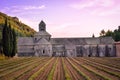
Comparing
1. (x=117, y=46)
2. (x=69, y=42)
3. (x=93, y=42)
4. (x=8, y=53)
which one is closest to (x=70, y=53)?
(x=69, y=42)

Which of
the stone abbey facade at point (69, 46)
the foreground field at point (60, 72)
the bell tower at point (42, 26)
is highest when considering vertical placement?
the bell tower at point (42, 26)

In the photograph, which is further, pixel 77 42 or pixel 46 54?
pixel 77 42

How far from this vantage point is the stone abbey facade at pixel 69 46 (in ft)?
319

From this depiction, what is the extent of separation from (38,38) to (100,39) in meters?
26.3

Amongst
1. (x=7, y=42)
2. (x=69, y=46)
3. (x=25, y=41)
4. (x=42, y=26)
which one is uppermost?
(x=42, y=26)

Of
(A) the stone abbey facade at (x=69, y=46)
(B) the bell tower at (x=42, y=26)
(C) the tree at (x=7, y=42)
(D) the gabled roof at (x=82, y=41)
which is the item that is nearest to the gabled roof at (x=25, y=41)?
(A) the stone abbey facade at (x=69, y=46)

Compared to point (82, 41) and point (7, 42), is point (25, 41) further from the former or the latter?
point (7, 42)

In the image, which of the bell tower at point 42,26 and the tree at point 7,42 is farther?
the bell tower at point 42,26

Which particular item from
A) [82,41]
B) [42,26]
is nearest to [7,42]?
[42,26]

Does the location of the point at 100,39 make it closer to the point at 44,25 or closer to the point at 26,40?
the point at 44,25

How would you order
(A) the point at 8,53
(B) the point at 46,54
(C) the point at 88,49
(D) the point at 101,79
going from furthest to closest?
1. (C) the point at 88,49
2. (B) the point at 46,54
3. (A) the point at 8,53
4. (D) the point at 101,79

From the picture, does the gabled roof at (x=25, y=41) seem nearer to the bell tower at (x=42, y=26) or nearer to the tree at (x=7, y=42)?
the bell tower at (x=42, y=26)

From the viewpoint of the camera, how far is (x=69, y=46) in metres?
98.7

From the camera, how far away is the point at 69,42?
327ft
